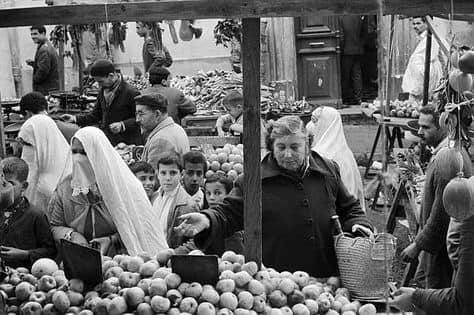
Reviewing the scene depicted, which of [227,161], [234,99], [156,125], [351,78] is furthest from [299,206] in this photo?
[351,78]

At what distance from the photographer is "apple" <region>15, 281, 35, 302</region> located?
12.4ft

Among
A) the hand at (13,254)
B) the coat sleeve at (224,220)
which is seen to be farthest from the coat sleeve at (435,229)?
the hand at (13,254)

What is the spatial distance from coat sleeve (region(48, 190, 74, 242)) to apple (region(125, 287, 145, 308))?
3.50ft

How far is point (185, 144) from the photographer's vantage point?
→ 6.85 metres

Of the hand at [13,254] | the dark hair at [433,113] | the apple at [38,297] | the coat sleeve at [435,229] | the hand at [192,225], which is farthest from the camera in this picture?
the dark hair at [433,113]

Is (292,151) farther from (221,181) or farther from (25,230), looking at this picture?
(25,230)

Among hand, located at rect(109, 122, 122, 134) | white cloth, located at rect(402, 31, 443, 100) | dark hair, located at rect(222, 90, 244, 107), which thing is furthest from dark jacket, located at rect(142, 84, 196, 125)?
white cloth, located at rect(402, 31, 443, 100)

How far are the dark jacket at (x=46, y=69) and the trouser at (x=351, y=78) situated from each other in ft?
16.4

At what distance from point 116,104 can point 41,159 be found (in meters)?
2.10

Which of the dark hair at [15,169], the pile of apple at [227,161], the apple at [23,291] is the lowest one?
the pile of apple at [227,161]

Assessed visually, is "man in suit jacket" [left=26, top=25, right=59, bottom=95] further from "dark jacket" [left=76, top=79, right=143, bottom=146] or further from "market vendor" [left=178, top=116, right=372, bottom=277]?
"market vendor" [left=178, top=116, right=372, bottom=277]

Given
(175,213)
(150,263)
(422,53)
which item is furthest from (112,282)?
(422,53)

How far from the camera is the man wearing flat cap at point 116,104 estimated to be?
774cm

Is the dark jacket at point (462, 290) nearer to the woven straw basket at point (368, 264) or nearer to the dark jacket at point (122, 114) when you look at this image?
the woven straw basket at point (368, 264)
